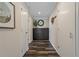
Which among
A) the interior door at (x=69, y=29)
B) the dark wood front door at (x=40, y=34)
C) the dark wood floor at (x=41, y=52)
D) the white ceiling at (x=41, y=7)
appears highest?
the white ceiling at (x=41, y=7)

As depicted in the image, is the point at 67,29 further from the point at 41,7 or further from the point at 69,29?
the point at 41,7

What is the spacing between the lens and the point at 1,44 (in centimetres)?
250

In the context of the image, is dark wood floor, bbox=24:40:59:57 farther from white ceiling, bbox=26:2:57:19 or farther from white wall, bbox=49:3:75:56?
white ceiling, bbox=26:2:57:19

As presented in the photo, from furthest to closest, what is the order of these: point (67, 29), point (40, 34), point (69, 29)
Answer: point (40, 34), point (67, 29), point (69, 29)

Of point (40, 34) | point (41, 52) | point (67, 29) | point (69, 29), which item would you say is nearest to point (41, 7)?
point (41, 52)

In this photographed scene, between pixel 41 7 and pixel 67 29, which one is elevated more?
pixel 41 7

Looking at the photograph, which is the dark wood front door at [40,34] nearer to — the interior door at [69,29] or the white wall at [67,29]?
the white wall at [67,29]

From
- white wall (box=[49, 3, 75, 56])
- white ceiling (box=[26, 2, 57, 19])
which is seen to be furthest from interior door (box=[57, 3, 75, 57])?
white ceiling (box=[26, 2, 57, 19])

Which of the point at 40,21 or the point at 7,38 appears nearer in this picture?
the point at 7,38

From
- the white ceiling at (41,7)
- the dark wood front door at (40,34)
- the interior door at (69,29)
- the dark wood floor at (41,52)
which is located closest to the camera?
the interior door at (69,29)

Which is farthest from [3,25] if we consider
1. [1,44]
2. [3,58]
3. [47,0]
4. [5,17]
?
[47,0]

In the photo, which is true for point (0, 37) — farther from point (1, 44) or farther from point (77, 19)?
point (77, 19)

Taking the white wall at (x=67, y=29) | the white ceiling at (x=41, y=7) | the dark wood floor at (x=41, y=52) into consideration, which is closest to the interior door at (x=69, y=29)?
the white wall at (x=67, y=29)

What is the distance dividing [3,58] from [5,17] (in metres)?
0.87
